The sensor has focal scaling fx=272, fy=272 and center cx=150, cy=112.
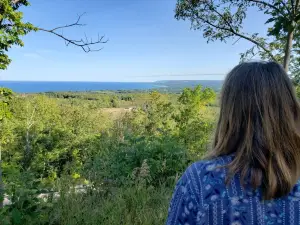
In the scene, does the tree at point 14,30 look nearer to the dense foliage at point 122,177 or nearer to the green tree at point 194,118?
the dense foliage at point 122,177

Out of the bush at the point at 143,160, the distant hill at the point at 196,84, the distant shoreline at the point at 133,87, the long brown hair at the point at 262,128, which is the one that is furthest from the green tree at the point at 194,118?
the long brown hair at the point at 262,128

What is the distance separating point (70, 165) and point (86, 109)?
17.1 m

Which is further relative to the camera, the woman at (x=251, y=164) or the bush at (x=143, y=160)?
the bush at (x=143, y=160)

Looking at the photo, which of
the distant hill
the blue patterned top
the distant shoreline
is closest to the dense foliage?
the distant hill

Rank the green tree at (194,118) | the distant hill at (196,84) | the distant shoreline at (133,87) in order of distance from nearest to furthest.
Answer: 1. the distant hill at (196,84)
2. the distant shoreline at (133,87)
3. the green tree at (194,118)

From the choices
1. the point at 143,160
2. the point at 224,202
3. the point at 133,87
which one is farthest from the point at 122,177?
the point at 133,87

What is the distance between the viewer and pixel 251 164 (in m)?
0.80

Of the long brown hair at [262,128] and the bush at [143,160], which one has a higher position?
the long brown hair at [262,128]

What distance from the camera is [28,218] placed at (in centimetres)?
204

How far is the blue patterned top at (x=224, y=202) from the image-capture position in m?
0.79

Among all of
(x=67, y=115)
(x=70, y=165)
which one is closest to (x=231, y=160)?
(x=70, y=165)

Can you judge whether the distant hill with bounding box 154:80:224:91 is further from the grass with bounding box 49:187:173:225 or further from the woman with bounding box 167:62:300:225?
the grass with bounding box 49:187:173:225

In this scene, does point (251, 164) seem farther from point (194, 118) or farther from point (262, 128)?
point (194, 118)

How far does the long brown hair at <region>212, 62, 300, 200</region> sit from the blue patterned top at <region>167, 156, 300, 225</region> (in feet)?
0.10
